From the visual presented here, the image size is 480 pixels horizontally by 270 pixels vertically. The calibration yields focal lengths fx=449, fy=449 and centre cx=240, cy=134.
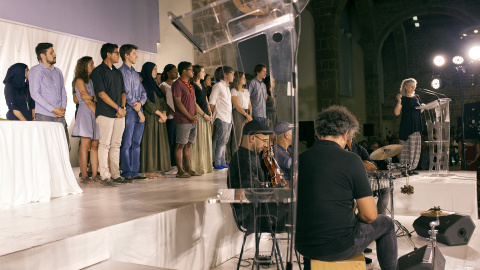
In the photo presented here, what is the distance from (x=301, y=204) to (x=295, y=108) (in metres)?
1.26

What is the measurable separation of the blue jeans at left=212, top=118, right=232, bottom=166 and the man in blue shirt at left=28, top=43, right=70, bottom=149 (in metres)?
2.06

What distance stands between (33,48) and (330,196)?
6.06 m

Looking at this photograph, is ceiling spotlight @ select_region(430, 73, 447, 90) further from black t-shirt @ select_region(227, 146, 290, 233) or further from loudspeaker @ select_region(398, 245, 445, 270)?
black t-shirt @ select_region(227, 146, 290, 233)

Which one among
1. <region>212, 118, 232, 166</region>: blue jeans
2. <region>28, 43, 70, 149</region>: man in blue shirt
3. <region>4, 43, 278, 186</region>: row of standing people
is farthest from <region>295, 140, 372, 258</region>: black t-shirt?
<region>212, 118, 232, 166</region>: blue jeans

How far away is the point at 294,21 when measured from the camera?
1.33 metres

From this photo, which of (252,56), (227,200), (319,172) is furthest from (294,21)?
(319,172)

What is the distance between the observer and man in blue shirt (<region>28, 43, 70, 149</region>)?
4223 millimetres

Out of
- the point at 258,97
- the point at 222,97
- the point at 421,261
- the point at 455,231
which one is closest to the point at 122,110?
the point at 222,97

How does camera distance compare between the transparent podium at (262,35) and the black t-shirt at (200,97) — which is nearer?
the transparent podium at (262,35)

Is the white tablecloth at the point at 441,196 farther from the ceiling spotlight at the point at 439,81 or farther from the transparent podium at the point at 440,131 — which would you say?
the ceiling spotlight at the point at 439,81

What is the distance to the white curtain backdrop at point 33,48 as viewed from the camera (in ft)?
21.6

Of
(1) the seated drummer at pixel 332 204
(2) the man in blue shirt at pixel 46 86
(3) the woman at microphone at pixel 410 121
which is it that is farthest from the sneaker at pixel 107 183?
(3) the woman at microphone at pixel 410 121

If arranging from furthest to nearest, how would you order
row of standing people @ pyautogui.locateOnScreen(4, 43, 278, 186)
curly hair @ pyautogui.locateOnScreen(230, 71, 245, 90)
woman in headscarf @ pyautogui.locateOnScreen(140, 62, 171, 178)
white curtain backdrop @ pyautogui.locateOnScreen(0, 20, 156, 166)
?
white curtain backdrop @ pyautogui.locateOnScreen(0, 20, 156, 166) < woman in headscarf @ pyautogui.locateOnScreen(140, 62, 171, 178) < row of standing people @ pyautogui.locateOnScreen(4, 43, 278, 186) < curly hair @ pyautogui.locateOnScreen(230, 71, 245, 90)

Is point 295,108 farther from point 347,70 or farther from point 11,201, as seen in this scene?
point 347,70
